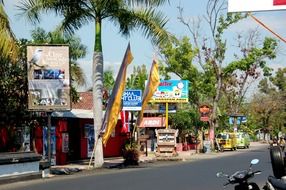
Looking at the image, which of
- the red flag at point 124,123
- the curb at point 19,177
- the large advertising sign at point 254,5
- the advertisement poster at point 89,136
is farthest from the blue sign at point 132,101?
the large advertising sign at point 254,5

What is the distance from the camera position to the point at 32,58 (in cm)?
2466

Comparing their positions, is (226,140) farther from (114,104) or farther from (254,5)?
(254,5)

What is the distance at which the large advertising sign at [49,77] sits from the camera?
24.6 meters

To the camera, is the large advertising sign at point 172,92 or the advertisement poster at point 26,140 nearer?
the advertisement poster at point 26,140

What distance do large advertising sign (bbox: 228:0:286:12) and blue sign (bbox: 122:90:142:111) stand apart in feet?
106

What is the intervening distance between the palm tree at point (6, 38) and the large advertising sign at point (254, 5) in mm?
13294

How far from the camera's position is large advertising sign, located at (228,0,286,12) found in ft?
17.5

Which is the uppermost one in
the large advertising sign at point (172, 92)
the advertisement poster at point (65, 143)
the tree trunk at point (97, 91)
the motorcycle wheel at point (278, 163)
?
the large advertising sign at point (172, 92)

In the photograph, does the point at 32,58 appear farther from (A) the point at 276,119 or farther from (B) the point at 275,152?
(A) the point at 276,119

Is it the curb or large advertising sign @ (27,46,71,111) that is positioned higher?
large advertising sign @ (27,46,71,111)

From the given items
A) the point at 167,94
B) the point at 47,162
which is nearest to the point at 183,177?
the point at 47,162

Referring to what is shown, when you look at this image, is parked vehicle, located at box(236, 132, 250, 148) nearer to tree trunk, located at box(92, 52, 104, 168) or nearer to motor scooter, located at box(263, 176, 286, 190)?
tree trunk, located at box(92, 52, 104, 168)

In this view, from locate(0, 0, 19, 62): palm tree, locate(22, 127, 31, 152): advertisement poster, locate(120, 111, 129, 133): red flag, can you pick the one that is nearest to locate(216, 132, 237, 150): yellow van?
locate(120, 111, 129, 133): red flag

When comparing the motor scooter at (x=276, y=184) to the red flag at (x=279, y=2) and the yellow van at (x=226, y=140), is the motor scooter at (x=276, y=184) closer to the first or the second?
the red flag at (x=279, y=2)
